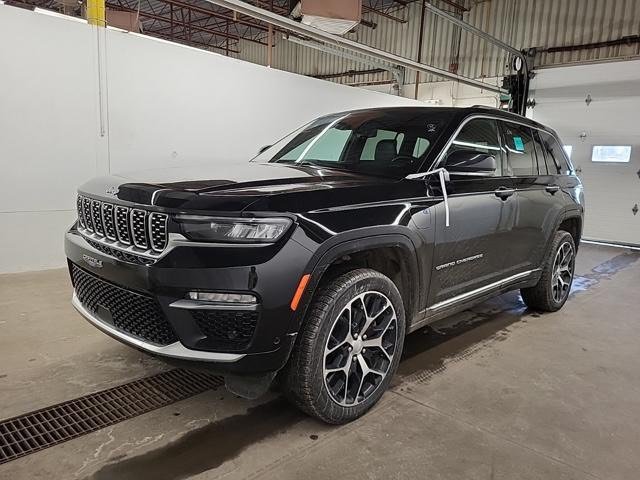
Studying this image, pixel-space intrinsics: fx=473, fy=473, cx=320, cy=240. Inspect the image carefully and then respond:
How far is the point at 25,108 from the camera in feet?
15.3

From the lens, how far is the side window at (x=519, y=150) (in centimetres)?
341

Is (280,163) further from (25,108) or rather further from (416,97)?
(416,97)

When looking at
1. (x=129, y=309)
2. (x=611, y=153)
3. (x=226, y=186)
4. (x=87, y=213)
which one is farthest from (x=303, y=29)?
(x=611, y=153)

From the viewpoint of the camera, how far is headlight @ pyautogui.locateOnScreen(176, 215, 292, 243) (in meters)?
1.83

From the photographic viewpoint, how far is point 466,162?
2.71m

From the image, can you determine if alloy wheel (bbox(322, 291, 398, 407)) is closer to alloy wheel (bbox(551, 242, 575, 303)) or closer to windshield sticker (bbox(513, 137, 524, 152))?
windshield sticker (bbox(513, 137, 524, 152))

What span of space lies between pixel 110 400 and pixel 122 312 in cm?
67

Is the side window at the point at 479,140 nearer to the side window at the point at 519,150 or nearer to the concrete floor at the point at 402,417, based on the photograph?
the side window at the point at 519,150

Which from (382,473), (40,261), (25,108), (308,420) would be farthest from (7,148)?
(382,473)

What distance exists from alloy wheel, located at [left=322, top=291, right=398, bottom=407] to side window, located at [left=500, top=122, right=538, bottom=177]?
1681 mm

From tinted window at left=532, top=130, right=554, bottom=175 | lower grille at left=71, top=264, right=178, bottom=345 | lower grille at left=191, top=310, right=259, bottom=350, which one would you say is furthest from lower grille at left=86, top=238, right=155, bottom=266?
tinted window at left=532, top=130, right=554, bottom=175

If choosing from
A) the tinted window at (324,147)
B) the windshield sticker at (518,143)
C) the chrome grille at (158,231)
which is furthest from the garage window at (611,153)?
the chrome grille at (158,231)

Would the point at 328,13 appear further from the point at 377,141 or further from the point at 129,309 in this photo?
the point at 129,309

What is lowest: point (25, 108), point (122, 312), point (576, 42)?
point (122, 312)
